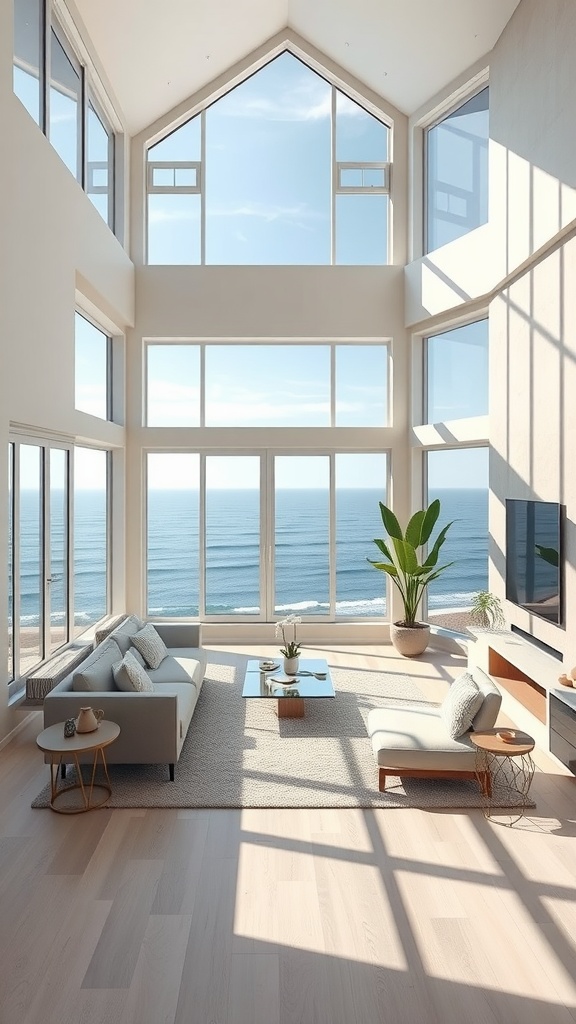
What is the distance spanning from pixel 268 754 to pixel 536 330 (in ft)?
14.3

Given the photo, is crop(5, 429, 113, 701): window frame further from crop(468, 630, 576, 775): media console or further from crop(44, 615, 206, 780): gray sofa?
crop(468, 630, 576, 775): media console

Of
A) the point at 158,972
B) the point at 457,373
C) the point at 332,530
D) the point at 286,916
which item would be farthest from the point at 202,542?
the point at 158,972

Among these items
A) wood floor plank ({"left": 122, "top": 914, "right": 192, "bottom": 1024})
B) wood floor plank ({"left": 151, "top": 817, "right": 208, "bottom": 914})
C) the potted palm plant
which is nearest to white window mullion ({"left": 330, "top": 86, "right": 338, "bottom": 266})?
the potted palm plant

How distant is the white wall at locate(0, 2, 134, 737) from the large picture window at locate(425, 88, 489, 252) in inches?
166

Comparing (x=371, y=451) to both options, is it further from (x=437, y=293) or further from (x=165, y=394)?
(x=165, y=394)

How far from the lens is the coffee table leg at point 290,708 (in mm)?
6206

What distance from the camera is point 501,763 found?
518 cm

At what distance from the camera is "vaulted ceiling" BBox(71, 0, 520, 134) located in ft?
24.2

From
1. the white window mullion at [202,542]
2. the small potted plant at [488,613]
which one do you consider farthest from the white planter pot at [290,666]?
the white window mullion at [202,542]

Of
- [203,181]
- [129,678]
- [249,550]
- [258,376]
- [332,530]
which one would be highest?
[203,181]

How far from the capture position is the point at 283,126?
31.2 feet

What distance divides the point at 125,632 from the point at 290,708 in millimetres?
1641

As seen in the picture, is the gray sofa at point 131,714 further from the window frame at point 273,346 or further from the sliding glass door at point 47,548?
the window frame at point 273,346

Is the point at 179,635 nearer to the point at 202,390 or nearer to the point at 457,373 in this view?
the point at 202,390
